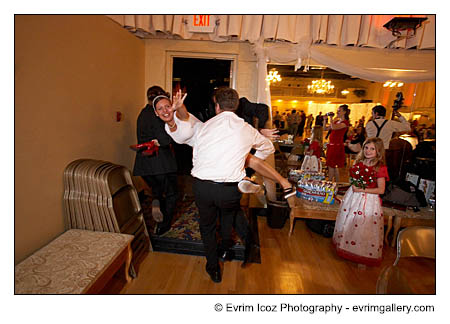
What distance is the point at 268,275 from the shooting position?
239cm

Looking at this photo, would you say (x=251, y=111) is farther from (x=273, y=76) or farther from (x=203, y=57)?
(x=203, y=57)

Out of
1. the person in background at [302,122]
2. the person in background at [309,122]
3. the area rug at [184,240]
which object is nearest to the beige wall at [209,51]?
the person in background at [302,122]

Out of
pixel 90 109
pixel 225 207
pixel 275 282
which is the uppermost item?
pixel 90 109

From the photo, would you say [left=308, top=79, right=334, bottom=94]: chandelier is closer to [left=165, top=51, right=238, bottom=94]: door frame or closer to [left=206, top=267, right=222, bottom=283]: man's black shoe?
[left=165, top=51, right=238, bottom=94]: door frame

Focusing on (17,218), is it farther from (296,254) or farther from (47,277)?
(296,254)

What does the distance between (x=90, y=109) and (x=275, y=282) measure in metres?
2.84

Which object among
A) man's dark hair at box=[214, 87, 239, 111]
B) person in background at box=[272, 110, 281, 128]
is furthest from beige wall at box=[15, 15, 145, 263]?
person in background at box=[272, 110, 281, 128]

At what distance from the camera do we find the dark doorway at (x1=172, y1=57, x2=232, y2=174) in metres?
4.32

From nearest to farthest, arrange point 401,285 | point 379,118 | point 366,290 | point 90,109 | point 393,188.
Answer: point 401,285, point 366,290, point 90,109, point 393,188, point 379,118

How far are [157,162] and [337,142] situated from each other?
326 centimetres

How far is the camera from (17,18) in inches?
68.2

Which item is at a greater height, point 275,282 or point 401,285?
point 401,285

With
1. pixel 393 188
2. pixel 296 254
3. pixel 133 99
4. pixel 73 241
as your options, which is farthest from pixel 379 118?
pixel 73 241

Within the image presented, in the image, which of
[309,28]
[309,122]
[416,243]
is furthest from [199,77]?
[416,243]
